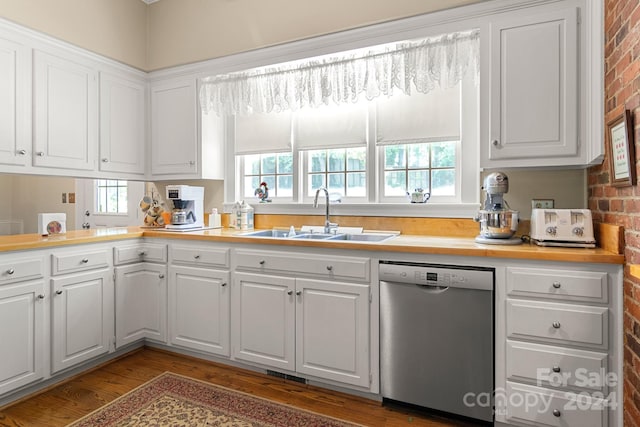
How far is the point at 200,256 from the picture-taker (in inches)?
103

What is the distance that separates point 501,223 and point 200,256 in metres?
1.95

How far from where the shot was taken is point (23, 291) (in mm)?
2145

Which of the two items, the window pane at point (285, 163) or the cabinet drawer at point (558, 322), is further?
the window pane at point (285, 163)

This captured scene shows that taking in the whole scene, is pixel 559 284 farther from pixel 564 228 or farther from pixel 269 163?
pixel 269 163

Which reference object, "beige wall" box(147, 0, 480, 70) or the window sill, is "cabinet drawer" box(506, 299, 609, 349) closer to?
the window sill

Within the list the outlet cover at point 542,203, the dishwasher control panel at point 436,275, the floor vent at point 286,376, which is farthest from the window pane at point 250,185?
the outlet cover at point 542,203

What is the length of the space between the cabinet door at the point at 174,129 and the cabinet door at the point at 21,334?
4.51 feet

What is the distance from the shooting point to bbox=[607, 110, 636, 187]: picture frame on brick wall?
1.49 metres

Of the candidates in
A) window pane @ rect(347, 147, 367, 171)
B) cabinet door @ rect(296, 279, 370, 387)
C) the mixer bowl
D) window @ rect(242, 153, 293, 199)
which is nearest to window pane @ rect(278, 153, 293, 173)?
window @ rect(242, 153, 293, 199)

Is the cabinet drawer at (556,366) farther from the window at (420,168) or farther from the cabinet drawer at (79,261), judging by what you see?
the cabinet drawer at (79,261)

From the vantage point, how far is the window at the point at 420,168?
2.64m

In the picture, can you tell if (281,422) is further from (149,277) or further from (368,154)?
(368,154)

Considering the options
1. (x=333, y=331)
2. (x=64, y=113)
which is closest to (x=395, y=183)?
(x=333, y=331)

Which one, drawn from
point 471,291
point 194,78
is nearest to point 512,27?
point 471,291
